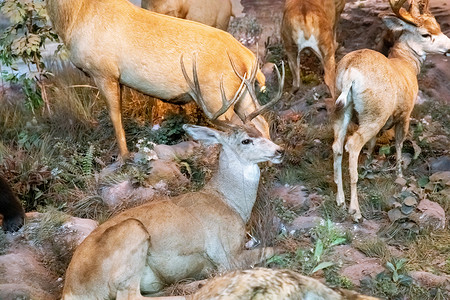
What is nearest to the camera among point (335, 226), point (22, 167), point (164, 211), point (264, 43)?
point (164, 211)

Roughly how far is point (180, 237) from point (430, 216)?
8.12 feet

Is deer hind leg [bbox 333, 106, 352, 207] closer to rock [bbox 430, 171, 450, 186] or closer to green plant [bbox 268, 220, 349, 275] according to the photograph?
green plant [bbox 268, 220, 349, 275]

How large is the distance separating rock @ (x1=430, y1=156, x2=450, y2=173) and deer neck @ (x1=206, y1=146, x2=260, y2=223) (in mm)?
2639

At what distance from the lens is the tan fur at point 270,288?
354cm

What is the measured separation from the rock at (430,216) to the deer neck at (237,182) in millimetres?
1595

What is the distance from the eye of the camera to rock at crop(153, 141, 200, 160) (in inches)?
269

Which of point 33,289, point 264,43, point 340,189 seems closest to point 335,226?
point 340,189

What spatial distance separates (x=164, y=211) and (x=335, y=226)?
1797 millimetres

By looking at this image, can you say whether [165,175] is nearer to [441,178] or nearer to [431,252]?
[431,252]

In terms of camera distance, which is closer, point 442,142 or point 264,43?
point 442,142

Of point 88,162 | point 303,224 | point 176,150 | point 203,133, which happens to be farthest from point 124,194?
point 303,224

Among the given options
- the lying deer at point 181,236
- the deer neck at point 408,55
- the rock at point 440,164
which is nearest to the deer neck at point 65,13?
the lying deer at point 181,236

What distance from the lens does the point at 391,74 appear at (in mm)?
6078

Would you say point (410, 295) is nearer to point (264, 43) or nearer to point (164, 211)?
point (164, 211)
